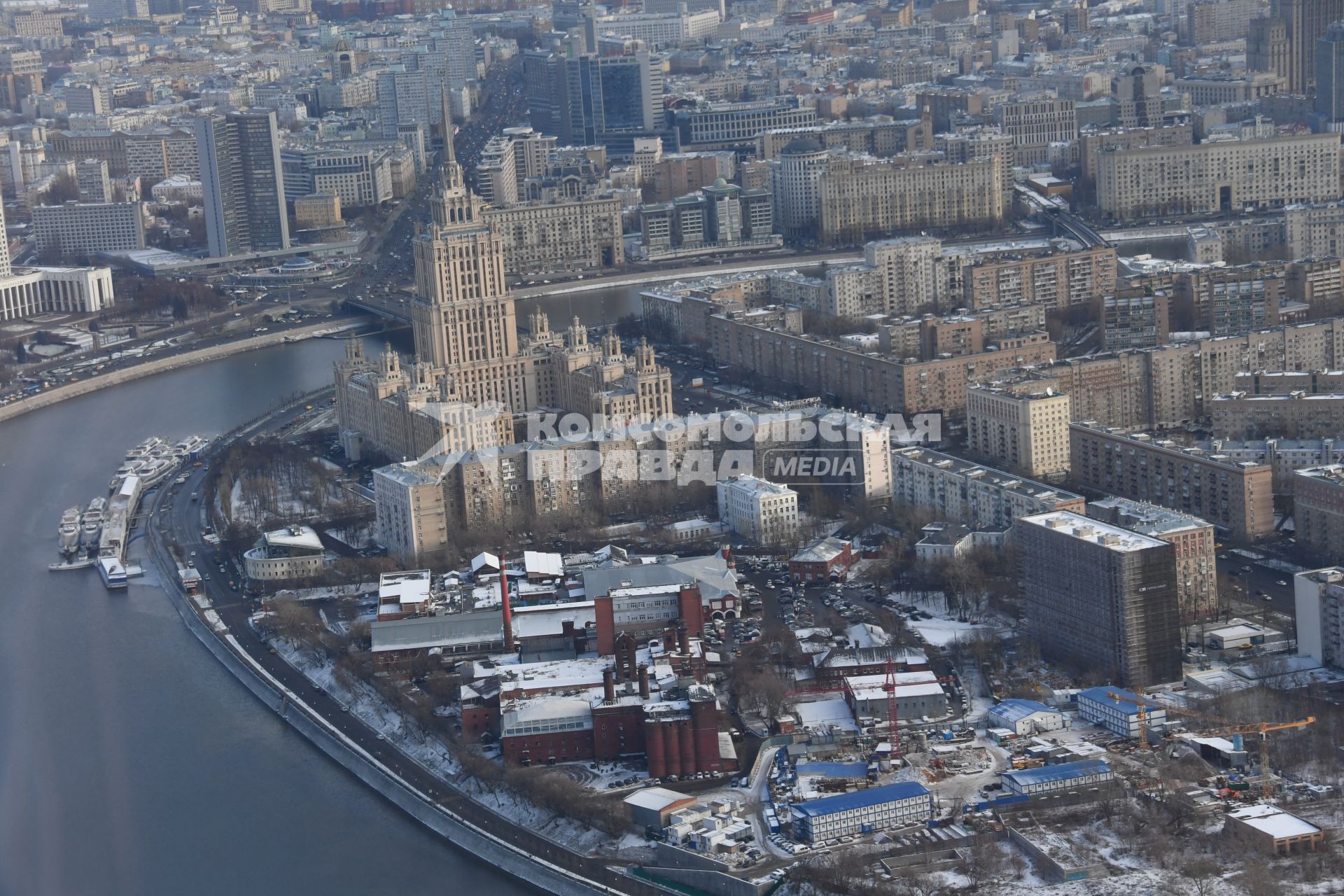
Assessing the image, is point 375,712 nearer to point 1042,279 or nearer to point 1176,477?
point 1176,477

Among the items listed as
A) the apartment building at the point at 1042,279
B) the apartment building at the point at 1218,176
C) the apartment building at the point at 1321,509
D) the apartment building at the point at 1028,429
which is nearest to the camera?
the apartment building at the point at 1321,509

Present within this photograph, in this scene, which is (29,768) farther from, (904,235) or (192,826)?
(904,235)

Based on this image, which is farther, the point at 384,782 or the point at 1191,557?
the point at 1191,557

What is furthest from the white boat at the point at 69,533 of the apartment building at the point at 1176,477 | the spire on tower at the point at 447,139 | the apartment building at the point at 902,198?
the apartment building at the point at 902,198

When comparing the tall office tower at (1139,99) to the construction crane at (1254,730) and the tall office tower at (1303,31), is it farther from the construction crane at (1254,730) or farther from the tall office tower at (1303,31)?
the construction crane at (1254,730)

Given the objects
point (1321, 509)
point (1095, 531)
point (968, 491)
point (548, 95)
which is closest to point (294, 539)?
point (968, 491)
